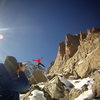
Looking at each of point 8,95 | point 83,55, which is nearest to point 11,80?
point 8,95

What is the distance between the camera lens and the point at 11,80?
8.09 ft

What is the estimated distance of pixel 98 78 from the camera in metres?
12.4

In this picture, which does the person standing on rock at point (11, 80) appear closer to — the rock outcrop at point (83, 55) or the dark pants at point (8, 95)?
the dark pants at point (8, 95)

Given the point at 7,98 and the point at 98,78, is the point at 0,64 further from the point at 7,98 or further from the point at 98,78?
the point at 98,78

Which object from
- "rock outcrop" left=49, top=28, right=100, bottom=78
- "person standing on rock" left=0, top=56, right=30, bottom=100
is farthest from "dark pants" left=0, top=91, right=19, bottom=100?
"rock outcrop" left=49, top=28, right=100, bottom=78

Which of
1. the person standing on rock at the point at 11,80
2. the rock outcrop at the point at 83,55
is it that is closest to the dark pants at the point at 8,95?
the person standing on rock at the point at 11,80

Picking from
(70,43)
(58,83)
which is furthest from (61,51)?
(58,83)

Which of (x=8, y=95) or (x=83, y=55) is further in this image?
(x=83, y=55)

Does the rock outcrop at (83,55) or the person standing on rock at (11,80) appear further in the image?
the rock outcrop at (83,55)

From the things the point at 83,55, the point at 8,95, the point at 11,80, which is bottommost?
the point at 83,55

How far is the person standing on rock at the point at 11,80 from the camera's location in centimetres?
247

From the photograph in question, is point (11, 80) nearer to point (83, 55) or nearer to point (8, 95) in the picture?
point (8, 95)

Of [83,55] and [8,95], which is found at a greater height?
[8,95]

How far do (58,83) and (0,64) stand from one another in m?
14.6
